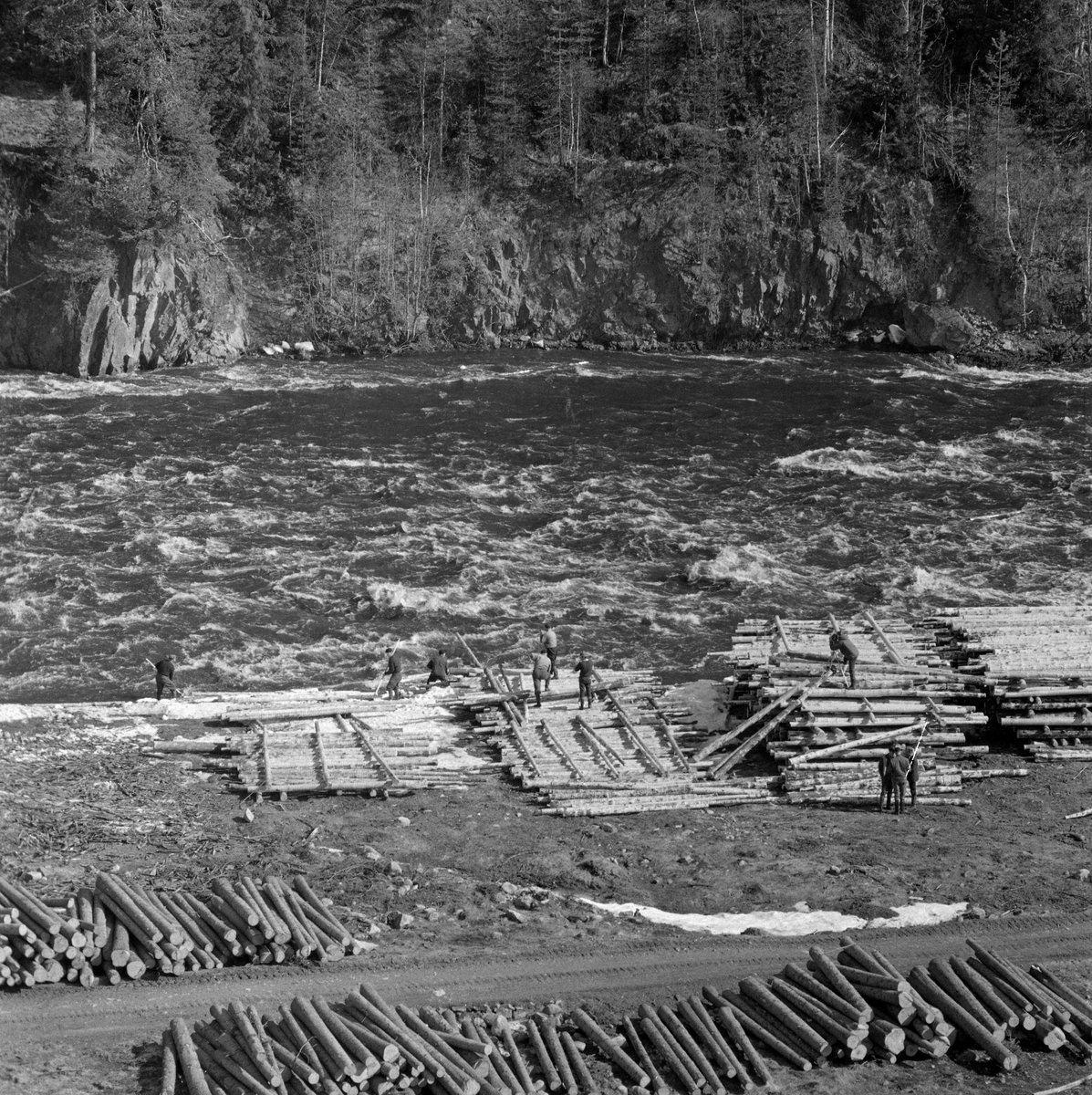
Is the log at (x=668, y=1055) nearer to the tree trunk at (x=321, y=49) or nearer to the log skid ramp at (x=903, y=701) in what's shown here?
the log skid ramp at (x=903, y=701)

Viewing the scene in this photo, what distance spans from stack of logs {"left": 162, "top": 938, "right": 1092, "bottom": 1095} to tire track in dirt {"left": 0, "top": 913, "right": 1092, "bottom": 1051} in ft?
2.38

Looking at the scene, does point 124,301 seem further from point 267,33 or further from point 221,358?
point 267,33

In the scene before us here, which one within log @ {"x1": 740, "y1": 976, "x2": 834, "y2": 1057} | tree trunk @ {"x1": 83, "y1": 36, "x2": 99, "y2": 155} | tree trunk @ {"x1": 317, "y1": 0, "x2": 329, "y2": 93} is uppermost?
tree trunk @ {"x1": 317, "y1": 0, "x2": 329, "y2": 93}

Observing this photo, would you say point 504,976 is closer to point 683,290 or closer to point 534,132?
point 683,290

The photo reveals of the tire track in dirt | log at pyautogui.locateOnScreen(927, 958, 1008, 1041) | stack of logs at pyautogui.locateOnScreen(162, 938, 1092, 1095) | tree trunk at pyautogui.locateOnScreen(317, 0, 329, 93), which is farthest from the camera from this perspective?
tree trunk at pyautogui.locateOnScreen(317, 0, 329, 93)

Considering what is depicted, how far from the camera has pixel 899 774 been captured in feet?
92.1

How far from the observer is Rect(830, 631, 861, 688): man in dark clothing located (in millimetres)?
31469

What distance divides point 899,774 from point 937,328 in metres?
50.7

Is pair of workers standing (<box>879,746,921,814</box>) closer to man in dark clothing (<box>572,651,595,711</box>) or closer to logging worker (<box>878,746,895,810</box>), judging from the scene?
logging worker (<box>878,746,895,810</box>)

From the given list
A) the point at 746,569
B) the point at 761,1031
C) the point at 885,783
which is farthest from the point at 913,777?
the point at 746,569

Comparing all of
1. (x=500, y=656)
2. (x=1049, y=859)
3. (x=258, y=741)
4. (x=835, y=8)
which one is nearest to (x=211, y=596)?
(x=500, y=656)

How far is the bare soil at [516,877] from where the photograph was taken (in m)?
19.4

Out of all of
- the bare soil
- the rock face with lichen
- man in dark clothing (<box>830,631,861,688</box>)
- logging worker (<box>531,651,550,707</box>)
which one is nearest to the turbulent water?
logging worker (<box>531,651,550,707</box>)

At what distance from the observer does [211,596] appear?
43.4 meters
